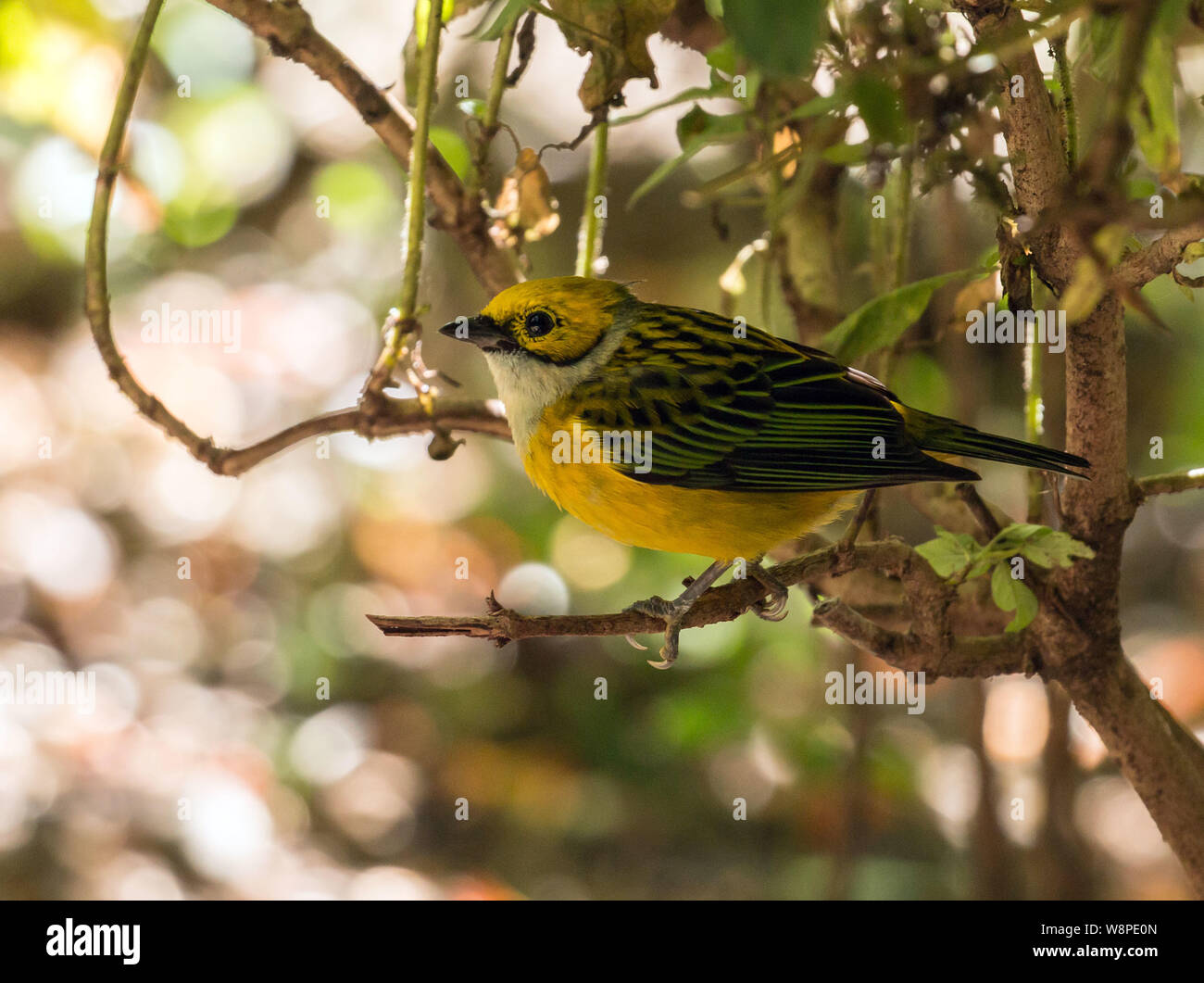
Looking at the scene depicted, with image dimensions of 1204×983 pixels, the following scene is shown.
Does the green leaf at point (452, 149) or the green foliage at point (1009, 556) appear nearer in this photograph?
the green foliage at point (1009, 556)

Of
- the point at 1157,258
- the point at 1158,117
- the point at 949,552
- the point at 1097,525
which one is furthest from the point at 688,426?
the point at 1158,117

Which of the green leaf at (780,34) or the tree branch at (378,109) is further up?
the tree branch at (378,109)

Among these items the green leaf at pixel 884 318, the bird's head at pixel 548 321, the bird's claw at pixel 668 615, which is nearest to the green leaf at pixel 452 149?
the bird's head at pixel 548 321

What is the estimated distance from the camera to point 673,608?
2.27 metres

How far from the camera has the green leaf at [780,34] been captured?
1.10m

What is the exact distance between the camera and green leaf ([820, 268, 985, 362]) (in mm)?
2145

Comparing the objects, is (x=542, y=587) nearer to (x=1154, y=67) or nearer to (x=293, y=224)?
(x=293, y=224)

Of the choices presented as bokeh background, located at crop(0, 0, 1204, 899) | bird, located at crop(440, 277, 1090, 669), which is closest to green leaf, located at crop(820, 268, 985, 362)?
bird, located at crop(440, 277, 1090, 669)

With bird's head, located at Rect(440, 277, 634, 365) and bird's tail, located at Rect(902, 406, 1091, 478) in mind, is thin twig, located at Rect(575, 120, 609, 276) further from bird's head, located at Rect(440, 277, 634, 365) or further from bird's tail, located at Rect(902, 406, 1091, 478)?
bird's tail, located at Rect(902, 406, 1091, 478)

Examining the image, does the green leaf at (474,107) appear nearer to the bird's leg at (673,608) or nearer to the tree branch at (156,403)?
the tree branch at (156,403)

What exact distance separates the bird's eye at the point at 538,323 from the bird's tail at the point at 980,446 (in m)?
0.87

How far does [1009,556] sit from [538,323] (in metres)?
1.29

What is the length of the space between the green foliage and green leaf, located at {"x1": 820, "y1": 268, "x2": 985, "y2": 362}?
452mm

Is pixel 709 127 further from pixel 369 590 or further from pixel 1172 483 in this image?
pixel 369 590
